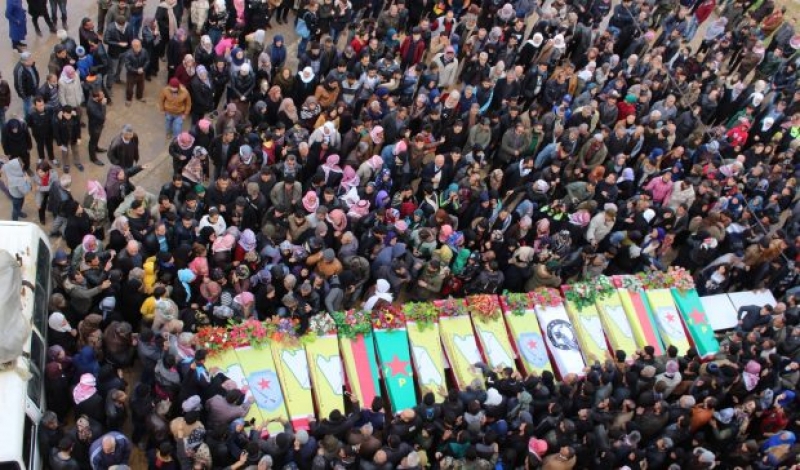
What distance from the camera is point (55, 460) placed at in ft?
32.6

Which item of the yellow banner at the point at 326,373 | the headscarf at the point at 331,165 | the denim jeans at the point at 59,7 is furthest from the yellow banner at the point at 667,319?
the denim jeans at the point at 59,7

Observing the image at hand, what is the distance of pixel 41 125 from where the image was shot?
14.1 m

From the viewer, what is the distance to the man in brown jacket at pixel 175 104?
1532 cm

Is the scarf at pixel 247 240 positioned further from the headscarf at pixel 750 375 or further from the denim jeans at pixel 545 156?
the headscarf at pixel 750 375

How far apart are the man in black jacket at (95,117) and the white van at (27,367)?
11.2 feet

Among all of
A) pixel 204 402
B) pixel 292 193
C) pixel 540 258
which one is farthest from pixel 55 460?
pixel 540 258

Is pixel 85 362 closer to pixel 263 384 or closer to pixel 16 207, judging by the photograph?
pixel 263 384

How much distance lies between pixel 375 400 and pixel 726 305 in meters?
7.69

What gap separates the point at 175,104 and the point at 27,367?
6561 mm

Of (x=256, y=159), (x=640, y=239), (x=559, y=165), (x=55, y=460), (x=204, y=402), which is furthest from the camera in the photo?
(x=559, y=165)

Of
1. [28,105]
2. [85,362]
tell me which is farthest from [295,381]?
[28,105]

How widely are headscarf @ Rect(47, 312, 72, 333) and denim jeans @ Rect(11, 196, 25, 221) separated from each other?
→ 3477mm

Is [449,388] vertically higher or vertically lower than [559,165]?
lower

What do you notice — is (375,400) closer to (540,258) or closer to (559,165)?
(540,258)
